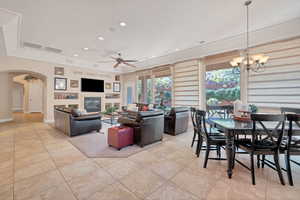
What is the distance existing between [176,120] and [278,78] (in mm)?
3274

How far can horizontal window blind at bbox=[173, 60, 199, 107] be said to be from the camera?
18.6 ft

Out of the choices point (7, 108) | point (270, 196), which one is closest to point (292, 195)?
point (270, 196)

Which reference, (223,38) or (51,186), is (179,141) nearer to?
(51,186)

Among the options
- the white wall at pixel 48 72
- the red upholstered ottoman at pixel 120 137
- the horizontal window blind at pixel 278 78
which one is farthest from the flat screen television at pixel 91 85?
the horizontal window blind at pixel 278 78

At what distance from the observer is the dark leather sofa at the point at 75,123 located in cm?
396

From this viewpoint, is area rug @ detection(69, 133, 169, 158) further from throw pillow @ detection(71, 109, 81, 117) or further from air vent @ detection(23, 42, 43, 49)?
air vent @ detection(23, 42, 43, 49)

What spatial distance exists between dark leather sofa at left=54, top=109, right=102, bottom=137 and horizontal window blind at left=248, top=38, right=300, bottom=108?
211 inches

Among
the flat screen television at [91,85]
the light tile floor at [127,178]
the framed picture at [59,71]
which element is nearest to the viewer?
the light tile floor at [127,178]

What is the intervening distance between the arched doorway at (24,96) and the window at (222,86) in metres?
7.81

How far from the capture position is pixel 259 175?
2.10 meters

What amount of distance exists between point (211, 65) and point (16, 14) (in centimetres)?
635

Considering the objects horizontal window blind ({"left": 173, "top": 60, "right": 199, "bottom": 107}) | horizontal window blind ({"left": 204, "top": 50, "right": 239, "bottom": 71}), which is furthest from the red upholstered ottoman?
horizontal window blind ({"left": 204, "top": 50, "right": 239, "bottom": 71})

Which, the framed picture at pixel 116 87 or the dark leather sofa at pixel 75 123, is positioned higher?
the framed picture at pixel 116 87

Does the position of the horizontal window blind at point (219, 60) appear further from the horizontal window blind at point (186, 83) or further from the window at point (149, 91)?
the window at point (149, 91)
